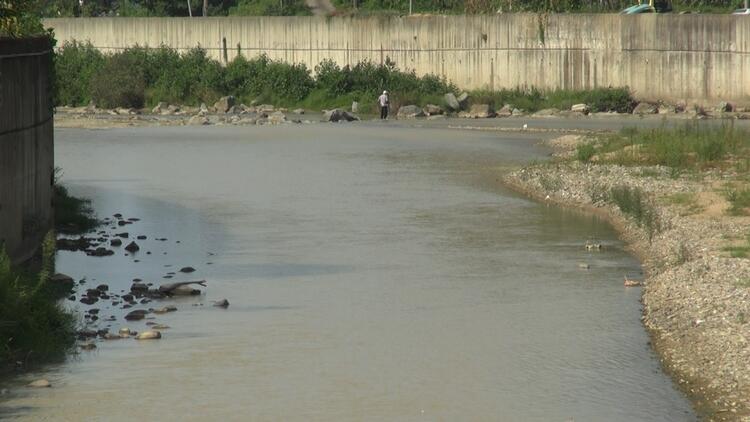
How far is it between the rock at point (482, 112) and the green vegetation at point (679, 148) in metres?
18.6

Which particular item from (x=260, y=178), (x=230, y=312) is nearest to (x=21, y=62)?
(x=230, y=312)

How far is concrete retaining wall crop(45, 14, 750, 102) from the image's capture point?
167 feet

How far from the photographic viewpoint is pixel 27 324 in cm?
1502

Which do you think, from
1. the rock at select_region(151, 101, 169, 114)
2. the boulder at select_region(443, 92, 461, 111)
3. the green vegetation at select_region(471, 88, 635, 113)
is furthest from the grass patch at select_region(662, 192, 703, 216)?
the rock at select_region(151, 101, 169, 114)

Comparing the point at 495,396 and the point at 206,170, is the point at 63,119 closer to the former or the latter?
the point at 206,170

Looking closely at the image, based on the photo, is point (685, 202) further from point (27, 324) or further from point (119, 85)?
point (119, 85)

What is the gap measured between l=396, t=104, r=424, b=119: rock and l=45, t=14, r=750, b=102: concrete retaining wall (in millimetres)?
3272

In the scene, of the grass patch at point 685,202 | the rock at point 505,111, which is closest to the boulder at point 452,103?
the rock at point 505,111

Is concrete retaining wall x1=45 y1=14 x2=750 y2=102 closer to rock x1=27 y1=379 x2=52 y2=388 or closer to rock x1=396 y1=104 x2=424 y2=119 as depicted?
rock x1=396 y1=104 x2=424 y2=119

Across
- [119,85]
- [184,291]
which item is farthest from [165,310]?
[119,85]

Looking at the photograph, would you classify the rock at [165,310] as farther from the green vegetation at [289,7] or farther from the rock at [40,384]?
the green vegetation at [289,7]

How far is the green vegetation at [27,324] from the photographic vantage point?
48.0ft

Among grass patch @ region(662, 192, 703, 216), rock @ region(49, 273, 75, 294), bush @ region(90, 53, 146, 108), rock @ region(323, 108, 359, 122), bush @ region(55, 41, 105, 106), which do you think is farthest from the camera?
bush @ region(55, 41, 105, 106)

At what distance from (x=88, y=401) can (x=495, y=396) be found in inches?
163
